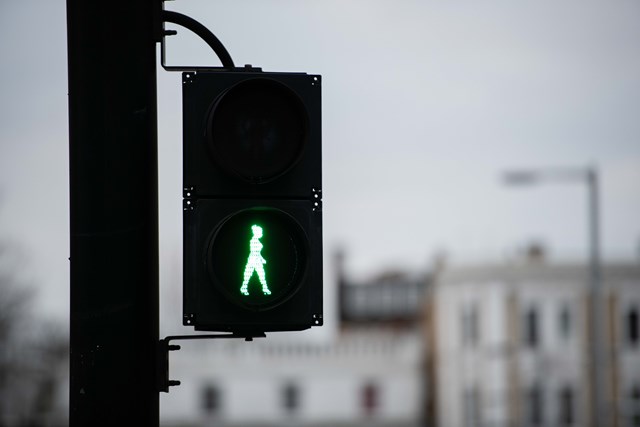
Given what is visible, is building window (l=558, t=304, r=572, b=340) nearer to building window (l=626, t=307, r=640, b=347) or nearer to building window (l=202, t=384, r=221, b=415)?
building window (l=626, t=307, r=640, b=347)

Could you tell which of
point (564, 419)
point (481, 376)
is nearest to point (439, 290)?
point (481, 376)

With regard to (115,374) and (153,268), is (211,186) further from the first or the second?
(115,374)

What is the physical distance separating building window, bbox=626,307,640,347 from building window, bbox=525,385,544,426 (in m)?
4.97

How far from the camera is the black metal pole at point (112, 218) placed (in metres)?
5.18

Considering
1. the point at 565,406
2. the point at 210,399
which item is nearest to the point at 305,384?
the point at 210,399

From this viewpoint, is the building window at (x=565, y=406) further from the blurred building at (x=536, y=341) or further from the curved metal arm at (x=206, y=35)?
the curved metal arm at (x=206, y=35)

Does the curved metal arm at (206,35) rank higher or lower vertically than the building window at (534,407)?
higher

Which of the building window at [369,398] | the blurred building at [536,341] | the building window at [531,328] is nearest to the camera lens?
the blurred building at [536,341]

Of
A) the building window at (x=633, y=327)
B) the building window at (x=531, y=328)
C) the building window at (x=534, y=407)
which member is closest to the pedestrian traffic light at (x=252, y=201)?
the building window at (x=534, y=407)

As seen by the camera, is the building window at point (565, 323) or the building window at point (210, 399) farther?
the building window at point (210, 399)

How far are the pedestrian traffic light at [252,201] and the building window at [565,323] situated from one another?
226ft

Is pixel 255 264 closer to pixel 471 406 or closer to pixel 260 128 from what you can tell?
pixel 260 128

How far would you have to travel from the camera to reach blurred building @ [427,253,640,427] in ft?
234

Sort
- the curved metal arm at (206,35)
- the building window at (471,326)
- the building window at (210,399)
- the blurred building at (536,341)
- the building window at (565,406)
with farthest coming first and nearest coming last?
the building window at (210,399)
the building window at (471,326)
the blurred building at (536,341)
the building window at (565,406)
the curved metal arm at (206,35)
